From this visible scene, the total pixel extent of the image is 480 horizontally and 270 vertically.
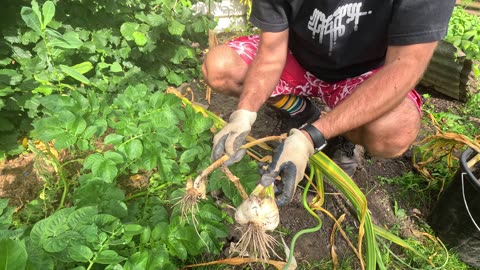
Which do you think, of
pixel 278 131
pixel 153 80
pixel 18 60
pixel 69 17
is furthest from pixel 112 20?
pixel 278 131

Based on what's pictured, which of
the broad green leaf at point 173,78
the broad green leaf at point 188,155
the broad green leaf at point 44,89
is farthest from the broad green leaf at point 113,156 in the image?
the broad green leaf at point 173,78

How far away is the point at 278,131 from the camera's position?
98.9 inches

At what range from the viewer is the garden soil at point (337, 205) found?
1.87m

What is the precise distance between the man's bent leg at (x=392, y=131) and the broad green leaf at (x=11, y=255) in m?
1.50

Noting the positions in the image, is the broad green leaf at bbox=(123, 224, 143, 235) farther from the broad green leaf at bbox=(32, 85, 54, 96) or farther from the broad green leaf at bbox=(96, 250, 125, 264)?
the broad green leaf at bbox=(32, 85, 54, 96)

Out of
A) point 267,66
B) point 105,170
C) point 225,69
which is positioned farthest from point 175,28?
point 105,170

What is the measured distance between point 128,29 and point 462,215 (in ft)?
6.88

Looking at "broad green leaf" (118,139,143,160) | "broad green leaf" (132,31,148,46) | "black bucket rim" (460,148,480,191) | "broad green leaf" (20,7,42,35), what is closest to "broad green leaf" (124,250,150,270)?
"broad green leaf" (118,139,143,160)

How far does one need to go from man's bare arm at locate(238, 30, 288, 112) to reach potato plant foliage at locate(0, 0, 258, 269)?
0.42m

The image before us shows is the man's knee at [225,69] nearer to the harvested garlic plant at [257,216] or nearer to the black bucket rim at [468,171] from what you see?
the harvested garlic plant at [257,216]

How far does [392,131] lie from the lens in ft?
5.89

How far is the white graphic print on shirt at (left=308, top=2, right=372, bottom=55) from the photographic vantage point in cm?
170

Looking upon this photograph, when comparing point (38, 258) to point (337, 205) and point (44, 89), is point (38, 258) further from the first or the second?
point (337, 205)

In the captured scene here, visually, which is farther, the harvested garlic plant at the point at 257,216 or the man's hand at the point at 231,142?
the man's hand at the point at 231,142
